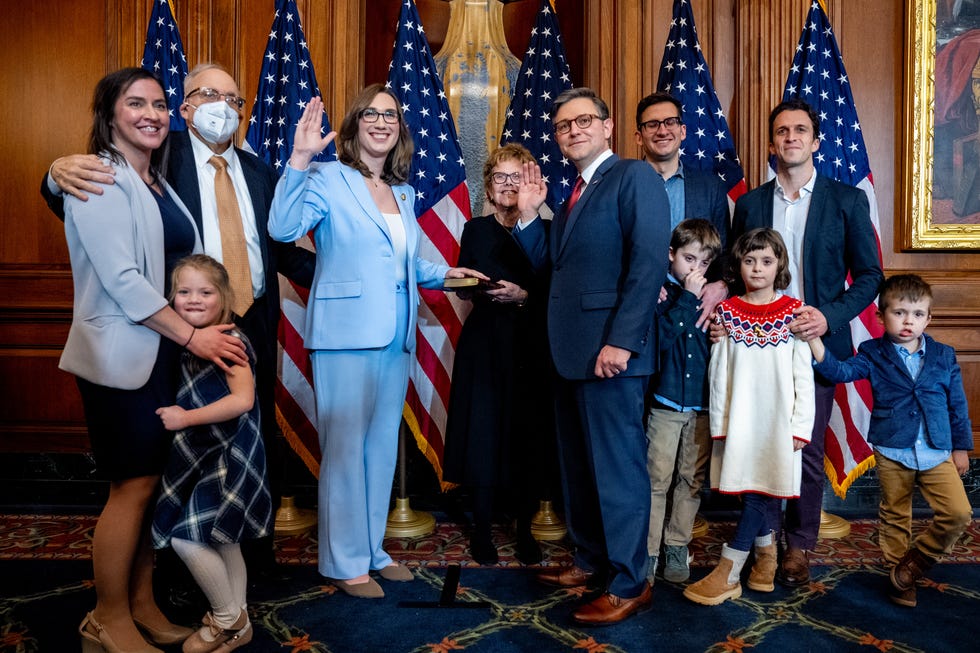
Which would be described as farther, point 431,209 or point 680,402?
point 431,209

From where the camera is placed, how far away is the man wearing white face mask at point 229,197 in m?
2.67

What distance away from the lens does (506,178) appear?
3.25 metres

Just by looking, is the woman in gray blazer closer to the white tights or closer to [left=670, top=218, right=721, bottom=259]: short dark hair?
the white tights

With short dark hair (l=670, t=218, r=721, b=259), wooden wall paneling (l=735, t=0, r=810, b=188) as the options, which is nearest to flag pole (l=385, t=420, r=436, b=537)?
short dark hair (l=670, t=218, r=721, b=259)

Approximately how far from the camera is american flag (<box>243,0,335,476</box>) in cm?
396

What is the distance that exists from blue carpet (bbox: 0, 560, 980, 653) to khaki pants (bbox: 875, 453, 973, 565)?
0.68 feet

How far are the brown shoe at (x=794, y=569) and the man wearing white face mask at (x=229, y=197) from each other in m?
2.19

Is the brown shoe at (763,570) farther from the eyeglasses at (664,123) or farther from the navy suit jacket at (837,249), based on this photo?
the eyeglasses at (664,123)

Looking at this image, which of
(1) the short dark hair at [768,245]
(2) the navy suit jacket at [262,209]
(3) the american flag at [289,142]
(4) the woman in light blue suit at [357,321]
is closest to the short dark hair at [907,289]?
(1) the short dark hair at [768,245]

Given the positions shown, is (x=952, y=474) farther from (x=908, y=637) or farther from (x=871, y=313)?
(x=871, y=313)

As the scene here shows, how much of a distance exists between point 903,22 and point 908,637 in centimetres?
369

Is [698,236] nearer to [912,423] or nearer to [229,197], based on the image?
[912,423]

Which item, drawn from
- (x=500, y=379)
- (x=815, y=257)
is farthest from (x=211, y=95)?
(x=815, y=257)

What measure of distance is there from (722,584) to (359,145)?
89.8 inches
